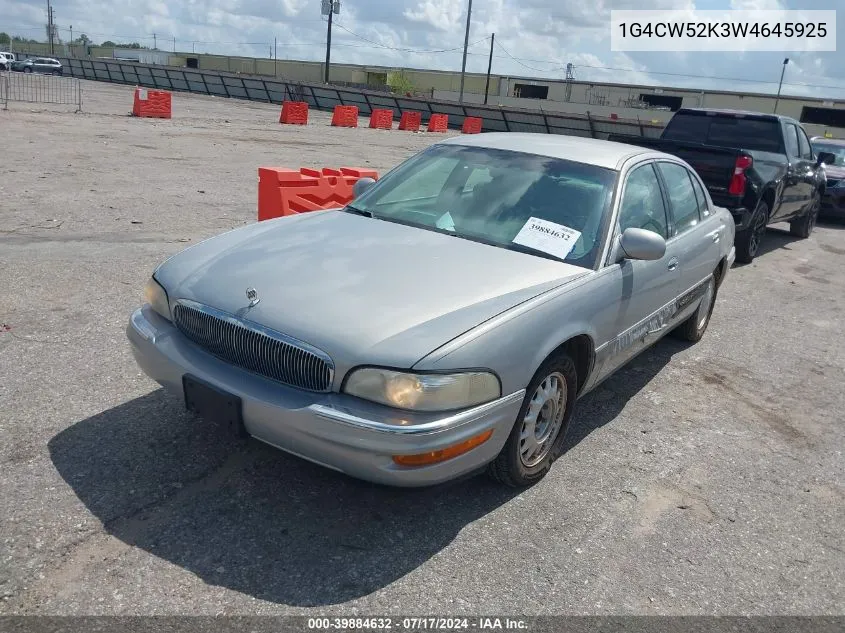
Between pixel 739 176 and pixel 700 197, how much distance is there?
3.40m

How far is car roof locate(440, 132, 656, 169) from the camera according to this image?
14.4ft

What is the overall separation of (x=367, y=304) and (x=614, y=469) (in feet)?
5.75

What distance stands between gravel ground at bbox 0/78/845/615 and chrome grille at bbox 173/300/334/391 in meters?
0.64

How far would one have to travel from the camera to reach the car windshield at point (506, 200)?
391cm

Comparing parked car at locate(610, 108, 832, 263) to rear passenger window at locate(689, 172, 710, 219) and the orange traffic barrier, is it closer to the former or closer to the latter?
rear passenger window at locate(689, 172, 710, 219)

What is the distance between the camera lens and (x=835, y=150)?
14.8m

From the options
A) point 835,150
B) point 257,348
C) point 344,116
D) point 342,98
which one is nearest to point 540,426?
point 257,348

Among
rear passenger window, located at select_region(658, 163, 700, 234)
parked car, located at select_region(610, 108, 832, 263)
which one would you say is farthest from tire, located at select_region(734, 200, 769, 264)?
rear passenger window, located at select_region(658, 163, 700, 234)

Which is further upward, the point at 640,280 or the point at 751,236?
the point at 640,280

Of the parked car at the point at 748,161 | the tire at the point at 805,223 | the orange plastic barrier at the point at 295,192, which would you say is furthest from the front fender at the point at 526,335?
the tire at the point at 805,223

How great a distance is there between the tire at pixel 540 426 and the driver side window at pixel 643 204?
1.01 metres

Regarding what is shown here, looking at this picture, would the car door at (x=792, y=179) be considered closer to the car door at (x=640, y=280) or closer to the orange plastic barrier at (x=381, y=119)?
the car door at (x=640, y=280)

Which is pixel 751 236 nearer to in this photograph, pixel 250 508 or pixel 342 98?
pixel 250 508

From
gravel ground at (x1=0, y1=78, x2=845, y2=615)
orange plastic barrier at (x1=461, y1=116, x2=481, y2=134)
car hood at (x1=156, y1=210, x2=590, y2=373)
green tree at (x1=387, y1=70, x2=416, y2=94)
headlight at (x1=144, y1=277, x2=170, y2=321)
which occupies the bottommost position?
gravel ground at (x1=0, y1=78, x2=845, y2=615)
